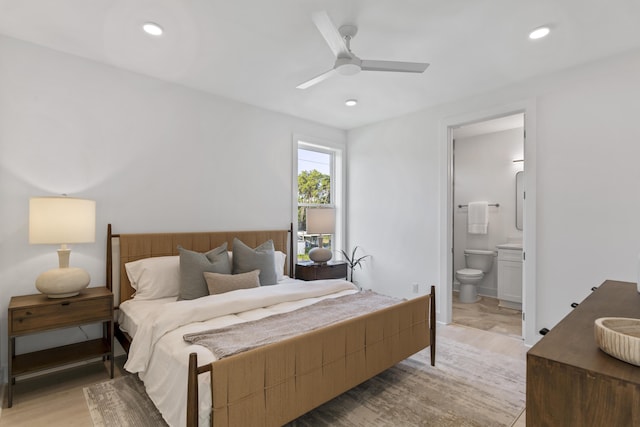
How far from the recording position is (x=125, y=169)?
3.11m

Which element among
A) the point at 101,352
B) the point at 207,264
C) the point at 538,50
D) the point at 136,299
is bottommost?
the point at 101,352

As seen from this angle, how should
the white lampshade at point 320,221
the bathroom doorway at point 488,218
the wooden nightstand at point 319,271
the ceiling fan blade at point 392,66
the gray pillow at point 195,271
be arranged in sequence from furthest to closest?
1. the bathroom doorway at point 488,218
2. the white lampshade at point 320,221
3. the wooden nightstand at point 319,271
4. the gray pillow at point 195,271
5. the ceiling fan blade at point 392,66

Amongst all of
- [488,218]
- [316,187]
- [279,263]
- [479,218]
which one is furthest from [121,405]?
[488,218]

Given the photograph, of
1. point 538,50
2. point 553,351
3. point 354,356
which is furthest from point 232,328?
point 538,50

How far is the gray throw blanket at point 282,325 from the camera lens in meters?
1.86

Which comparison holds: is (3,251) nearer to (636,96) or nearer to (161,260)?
(161,260)

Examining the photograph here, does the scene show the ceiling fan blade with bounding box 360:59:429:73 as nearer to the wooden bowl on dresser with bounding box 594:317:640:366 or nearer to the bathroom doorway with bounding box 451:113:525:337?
the wooden bowl on dresser with bounding box 594:317:640:366

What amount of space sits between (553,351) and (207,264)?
259 cm

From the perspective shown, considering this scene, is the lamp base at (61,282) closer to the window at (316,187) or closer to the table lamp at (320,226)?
the table lamp at (320,226)

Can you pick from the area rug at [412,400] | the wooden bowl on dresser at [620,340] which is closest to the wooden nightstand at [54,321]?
the area rug at [412,400]

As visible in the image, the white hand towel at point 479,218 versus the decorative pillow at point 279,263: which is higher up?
the white hand towel at point 479,218

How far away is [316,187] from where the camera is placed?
4949 millimetres

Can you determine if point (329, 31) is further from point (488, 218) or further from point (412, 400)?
point (488, 218)

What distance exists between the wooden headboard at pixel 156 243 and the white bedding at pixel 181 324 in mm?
306
